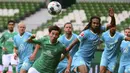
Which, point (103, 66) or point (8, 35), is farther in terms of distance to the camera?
point (8, 35)

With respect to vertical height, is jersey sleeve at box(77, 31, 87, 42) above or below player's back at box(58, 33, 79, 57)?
above

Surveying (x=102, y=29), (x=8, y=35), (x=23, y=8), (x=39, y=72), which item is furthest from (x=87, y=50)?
(x=23, y=8)

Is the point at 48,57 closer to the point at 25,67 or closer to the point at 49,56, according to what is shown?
the point at 49,56

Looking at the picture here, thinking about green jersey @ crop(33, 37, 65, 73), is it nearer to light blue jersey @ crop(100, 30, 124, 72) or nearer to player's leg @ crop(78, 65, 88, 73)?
player's leg @ crop(78, 65, 88, 73)

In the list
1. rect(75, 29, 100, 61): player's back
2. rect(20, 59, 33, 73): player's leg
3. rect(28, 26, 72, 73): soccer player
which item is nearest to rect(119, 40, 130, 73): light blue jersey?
rect(75, 29, 100, 61): player's back

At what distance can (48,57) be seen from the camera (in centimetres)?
904

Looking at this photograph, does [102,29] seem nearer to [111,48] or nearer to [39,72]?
[111,48]

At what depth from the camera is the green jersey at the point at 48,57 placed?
896 centimetres

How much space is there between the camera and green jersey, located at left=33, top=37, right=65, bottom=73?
896 centimetres

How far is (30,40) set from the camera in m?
9.23

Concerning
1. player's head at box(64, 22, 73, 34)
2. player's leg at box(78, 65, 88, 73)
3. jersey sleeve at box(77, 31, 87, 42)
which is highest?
player's head at box(64, 22, 73, 34)

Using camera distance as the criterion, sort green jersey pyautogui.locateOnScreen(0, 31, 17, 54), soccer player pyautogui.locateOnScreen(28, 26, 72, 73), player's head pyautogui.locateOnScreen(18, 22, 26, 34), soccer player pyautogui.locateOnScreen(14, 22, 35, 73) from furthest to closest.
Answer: green jersey pyautogui.locateOnScreen(0, 31, 17, 54) < soccer player pyautogui.locateOnScreen(14, 22, 35, 73) < player's head pyautogui.locateOnScreen(18, 22, 26, 34) < soccer player pyautogui.locateOnScreen(28, 26, 72, 73)

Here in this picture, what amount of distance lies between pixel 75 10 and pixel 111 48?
54.8 feet

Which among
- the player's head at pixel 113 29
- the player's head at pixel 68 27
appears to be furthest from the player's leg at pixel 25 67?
the player's head at pixel 113 29
